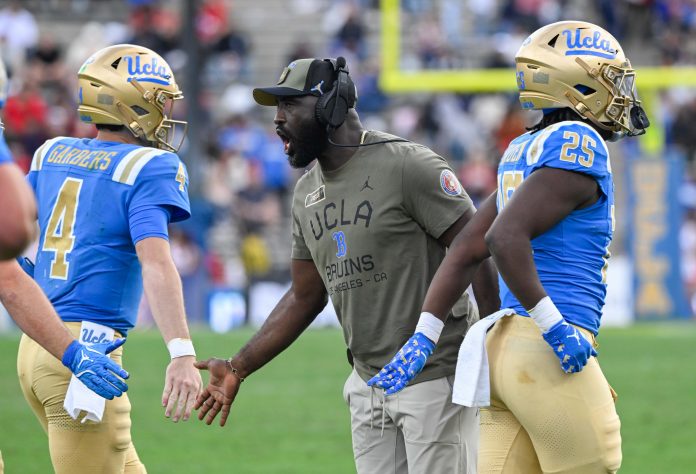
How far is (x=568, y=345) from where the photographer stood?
13.3ft

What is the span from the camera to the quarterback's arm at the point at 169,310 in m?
4.58

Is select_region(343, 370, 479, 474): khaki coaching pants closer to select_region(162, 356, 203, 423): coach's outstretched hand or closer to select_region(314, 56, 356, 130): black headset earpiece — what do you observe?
select_region(162, 356, 203, 423): coach's outstretched hand

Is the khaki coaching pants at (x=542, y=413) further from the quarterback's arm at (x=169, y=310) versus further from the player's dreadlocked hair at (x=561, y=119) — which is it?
the quarterback's arm at (x=169, y=310)

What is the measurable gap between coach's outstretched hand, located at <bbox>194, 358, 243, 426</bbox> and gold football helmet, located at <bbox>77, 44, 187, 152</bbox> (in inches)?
38.0

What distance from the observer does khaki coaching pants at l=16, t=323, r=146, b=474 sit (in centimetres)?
468

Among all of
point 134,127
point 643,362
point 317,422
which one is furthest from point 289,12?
point 134,127

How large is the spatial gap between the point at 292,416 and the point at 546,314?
6983 millimetres

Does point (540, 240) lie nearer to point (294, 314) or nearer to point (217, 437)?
point (294, 314)

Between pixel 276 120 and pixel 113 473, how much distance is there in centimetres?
149

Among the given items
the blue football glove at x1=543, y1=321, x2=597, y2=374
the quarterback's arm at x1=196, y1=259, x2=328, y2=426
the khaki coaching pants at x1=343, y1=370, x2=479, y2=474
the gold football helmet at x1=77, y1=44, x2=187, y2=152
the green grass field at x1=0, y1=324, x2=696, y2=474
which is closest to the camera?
the blue football glove at x1=543, y1=321, x2=597, y2=374

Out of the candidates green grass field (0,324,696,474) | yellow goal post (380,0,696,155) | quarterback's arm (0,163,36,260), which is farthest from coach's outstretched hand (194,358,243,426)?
yellow goal post (380,0,696,155)

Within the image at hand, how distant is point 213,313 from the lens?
60.2ft

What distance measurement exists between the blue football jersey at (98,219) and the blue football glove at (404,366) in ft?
3.54

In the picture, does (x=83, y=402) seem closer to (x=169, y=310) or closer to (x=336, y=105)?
(x=169, y=310)
